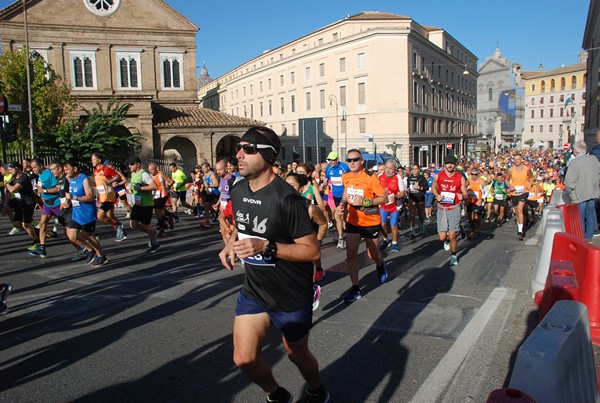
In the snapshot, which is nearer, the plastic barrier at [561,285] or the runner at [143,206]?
the plastic barrier at [561,285]

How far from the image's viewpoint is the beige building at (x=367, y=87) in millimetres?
51781

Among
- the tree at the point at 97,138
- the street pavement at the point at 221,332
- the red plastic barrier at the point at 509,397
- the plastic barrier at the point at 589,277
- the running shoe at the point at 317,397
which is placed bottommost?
the street pavement at the point at 221,332

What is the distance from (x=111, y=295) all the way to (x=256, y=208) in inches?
179

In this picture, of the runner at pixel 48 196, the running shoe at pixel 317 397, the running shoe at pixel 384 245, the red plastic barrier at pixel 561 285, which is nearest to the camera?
the running shoe at pixel 317 397

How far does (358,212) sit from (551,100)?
122 meters

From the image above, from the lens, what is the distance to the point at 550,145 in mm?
112250

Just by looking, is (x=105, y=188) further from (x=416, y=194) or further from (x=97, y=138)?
(x=97, y=138)

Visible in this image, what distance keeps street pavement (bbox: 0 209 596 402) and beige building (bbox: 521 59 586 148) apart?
354 feet

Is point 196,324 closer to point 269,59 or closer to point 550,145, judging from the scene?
point 269,59

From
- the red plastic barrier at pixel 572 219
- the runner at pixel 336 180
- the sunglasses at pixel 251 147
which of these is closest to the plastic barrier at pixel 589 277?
the red plastic barrier at pixel 572 219

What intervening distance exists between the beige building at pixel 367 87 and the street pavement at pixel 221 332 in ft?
120

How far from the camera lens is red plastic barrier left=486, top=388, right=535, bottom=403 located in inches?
78.3

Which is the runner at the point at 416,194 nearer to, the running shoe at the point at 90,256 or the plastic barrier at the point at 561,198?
the plastic barrier at the point at 561,198

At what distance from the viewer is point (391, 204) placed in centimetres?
1023
